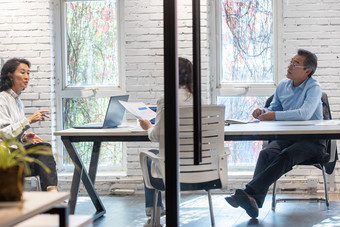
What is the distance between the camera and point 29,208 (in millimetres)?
2543

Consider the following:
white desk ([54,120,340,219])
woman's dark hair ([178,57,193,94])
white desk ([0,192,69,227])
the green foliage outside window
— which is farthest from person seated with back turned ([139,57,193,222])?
white desk ([0,192,69,227])

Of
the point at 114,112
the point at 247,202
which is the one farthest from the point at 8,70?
the point at 247,202

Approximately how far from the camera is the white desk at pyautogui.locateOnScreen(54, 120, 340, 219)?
3.65 metres

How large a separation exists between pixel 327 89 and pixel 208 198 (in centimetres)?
96

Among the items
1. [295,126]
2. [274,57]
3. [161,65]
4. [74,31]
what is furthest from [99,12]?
[295,126]

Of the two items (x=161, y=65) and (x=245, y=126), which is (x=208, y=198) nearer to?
(x=245, y=126)

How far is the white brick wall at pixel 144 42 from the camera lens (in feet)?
11.8

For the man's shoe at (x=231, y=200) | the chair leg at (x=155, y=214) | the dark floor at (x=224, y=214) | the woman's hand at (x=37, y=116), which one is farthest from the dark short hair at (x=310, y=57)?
the woman's hand at (x=37, y=116)

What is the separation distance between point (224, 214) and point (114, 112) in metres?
0.91

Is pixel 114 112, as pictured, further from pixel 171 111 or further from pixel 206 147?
pixel 206 147

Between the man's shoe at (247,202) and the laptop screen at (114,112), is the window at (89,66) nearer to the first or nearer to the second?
the laptop screen at (114,112)

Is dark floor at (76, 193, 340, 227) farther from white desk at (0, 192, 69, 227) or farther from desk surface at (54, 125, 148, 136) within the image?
white desk at (0, 192, 69, 227)

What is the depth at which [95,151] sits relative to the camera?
12.6ft

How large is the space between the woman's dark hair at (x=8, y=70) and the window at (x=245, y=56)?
1.22 m
